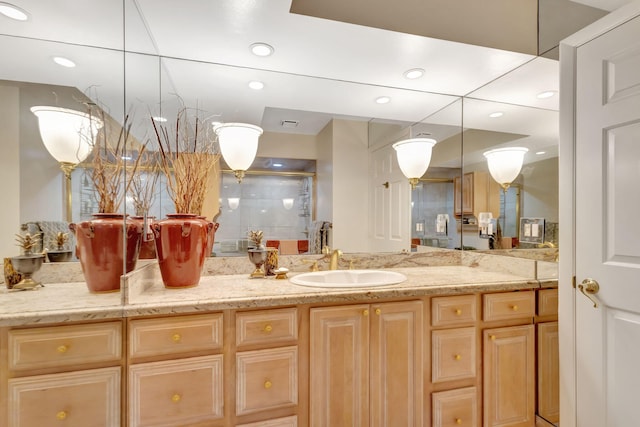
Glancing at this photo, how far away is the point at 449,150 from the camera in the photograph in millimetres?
2344

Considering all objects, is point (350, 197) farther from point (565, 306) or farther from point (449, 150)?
point (565, 306)

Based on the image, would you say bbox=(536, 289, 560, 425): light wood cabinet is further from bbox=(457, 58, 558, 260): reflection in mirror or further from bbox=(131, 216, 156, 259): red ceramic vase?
bbox=(131, 216, 156, 259): red ceramic vase

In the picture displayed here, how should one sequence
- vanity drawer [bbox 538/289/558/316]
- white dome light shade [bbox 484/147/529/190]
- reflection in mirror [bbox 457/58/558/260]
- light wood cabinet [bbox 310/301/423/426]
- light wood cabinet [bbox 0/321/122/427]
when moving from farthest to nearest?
white dome light shade [bbox 484/147/529/190] → reflection in mirror [bbox 457/58/558/260] → vanity drawer [bbox 538/289/558/316] → light wood cabinet [bbox 310/301/423/426] → light wood cabinet [bbox 0/321/122/427]

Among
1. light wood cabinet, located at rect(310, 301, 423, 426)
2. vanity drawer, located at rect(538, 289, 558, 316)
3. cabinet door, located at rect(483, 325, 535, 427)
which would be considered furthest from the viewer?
vanity drawer, located at rect(538, 289, 558, 316)

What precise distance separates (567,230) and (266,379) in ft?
5.64

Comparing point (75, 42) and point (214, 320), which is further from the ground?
point (75, 42)

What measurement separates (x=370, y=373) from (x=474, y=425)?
2.35 feet

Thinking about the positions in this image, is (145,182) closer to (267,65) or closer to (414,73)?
(267,65)

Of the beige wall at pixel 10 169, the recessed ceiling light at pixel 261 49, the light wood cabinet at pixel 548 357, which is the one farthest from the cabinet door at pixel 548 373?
the beige wall at pixel 10 169

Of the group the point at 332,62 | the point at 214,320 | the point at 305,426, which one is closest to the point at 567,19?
the point at 332,62

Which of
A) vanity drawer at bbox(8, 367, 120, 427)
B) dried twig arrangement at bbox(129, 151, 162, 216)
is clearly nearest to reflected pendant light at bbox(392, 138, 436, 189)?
dried twig arrangement at bbox(129, 151, 162, 216)

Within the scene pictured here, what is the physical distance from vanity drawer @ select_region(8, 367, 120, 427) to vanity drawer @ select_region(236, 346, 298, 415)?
49 centimetres

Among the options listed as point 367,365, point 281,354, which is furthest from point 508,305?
point 281,354

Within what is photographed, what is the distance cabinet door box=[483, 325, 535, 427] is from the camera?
5.26 feet
